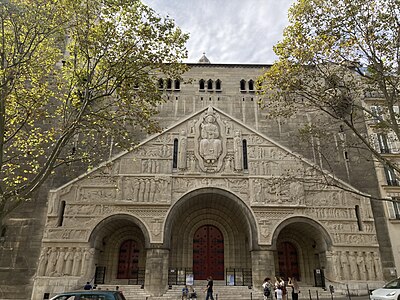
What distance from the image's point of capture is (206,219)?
1983 centimetres

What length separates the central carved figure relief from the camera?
18.6m

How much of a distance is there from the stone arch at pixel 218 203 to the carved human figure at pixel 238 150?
1.88 meters

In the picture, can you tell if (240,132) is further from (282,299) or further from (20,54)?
(20,54)

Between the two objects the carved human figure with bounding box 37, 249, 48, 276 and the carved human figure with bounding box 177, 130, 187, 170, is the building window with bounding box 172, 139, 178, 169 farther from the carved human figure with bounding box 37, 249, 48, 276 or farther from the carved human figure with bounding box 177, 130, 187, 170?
the carved human figure with bounding box 37, 249, 48, 276

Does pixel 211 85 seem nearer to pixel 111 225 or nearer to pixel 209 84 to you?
pixel 209 84

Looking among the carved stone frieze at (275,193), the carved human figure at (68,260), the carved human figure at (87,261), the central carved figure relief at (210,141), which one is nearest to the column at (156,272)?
the carved human figure at (87,261)

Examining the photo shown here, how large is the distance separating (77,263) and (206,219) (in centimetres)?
822

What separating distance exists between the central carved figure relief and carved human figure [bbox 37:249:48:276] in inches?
396

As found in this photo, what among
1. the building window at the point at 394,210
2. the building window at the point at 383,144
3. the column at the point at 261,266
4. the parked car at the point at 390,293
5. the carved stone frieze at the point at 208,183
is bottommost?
the parked car at the point at 390,293

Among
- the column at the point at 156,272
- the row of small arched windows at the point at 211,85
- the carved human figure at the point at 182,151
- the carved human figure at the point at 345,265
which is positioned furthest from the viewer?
the row of small arched windows at the point at 211,85

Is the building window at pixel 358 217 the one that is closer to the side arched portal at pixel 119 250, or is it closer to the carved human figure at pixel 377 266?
the carved human figure at pixel 377 266

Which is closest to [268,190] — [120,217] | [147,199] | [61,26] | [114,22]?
[147,199]

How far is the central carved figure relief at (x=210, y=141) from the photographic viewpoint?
18562 millimetres

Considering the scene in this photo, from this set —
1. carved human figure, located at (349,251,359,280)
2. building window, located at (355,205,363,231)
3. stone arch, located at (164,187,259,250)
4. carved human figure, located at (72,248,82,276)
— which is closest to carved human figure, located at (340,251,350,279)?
carved human figure, located at (349,251,359,280)
